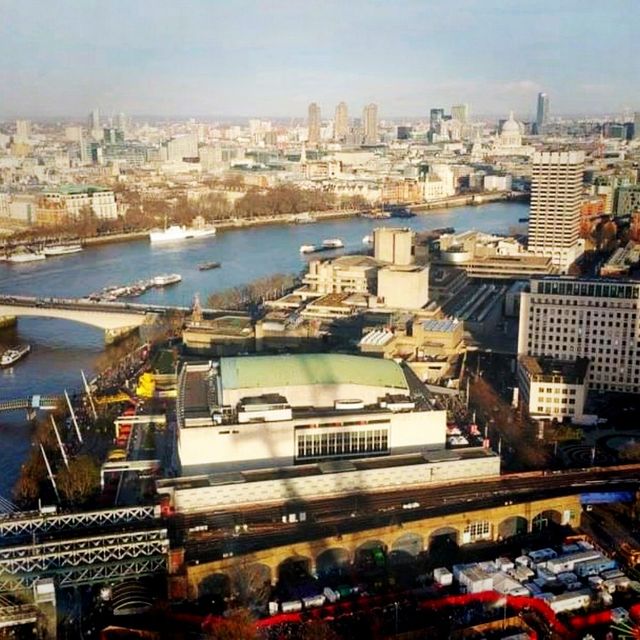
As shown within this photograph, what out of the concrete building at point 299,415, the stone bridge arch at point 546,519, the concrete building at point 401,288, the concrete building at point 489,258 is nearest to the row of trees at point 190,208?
the concrete building at point 489,258

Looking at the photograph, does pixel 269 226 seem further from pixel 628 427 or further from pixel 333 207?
pixel 628 427

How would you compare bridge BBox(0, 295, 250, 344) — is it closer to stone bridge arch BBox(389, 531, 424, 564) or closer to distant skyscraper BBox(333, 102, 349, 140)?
stone bridge arch BBox(389, 531, 424, 564)

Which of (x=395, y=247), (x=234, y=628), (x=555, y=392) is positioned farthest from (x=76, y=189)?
(x=234, y=628)

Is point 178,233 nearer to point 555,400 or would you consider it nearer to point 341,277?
point 341,277

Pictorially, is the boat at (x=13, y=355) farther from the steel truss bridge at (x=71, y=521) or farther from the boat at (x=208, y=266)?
the boat at (x=208, y=266)

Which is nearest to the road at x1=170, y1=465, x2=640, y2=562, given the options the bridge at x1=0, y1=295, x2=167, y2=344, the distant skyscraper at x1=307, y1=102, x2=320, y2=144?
the bridge at x1=0, y1=295, x2=167, y2=344
